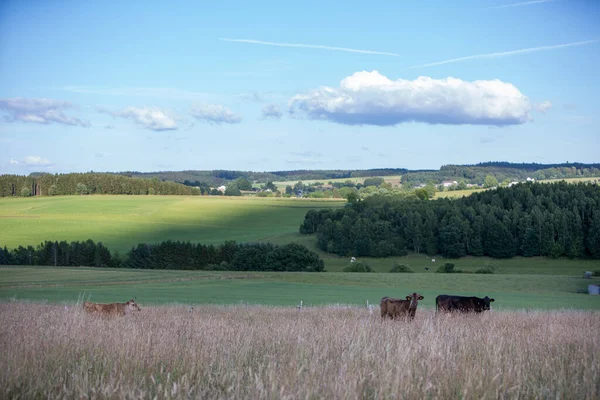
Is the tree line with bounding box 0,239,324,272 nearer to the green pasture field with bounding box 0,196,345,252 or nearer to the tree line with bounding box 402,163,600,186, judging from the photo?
the green pasture field with bounding box 0,196,345,252

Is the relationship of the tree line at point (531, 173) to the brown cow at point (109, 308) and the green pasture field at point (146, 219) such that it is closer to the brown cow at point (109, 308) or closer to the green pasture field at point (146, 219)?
the green pasture field at point (146, 219)

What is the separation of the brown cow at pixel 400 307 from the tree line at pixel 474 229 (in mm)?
90222

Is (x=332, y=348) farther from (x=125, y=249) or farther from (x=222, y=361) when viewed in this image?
(x=125, y=249)

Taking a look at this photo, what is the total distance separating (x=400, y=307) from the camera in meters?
16.5

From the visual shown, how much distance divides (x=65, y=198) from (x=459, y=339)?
139095mm

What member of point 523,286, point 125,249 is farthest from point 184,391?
point 125,249

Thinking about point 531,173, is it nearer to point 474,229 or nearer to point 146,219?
point 474,229

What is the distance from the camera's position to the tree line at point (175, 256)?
85.8 meters

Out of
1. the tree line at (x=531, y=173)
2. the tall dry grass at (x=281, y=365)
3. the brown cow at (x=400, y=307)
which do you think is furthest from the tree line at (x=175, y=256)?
the tree line at (x=531, y=173)

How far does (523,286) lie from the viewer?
52969mm

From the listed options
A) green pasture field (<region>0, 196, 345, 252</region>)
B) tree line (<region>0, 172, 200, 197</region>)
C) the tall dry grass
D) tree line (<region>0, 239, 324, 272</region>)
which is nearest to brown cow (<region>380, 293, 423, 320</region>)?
the tall dry grass

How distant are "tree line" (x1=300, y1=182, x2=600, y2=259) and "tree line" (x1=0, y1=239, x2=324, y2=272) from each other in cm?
2233

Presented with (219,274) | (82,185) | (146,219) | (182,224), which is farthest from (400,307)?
(82,185)

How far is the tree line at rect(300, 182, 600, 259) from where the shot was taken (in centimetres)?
→ 10431
